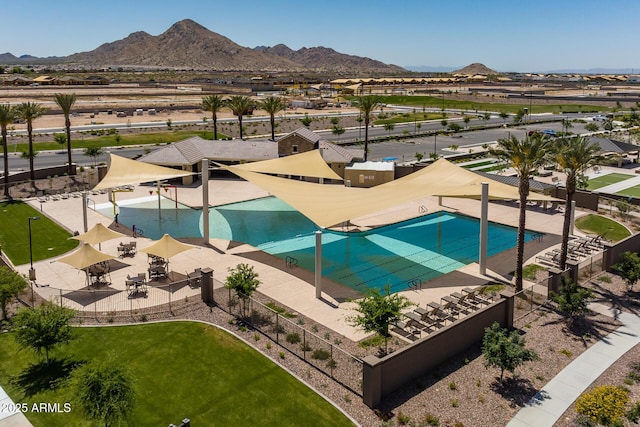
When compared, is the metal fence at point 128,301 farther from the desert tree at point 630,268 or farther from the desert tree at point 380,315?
the desert tree at point 630,268

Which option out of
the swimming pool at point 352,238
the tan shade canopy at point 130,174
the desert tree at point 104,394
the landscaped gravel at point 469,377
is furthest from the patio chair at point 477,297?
the tan shade canopy at point 130,174

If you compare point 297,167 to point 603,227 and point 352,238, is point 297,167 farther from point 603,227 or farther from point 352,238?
point 603,227

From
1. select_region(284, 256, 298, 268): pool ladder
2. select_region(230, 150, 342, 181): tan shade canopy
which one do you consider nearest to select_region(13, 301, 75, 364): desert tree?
select_region(284, 256, 298, 268): pool ladder

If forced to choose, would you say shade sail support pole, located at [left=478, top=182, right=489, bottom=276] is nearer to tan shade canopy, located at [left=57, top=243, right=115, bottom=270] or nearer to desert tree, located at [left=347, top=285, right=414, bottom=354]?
desert tree, located at [left=347, top=285, right=414, bottom=354]

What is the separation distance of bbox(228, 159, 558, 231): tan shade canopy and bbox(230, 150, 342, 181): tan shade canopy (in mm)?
3955

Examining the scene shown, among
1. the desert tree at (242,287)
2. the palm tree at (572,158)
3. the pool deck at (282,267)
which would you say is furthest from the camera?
the palm tree at (572,158)

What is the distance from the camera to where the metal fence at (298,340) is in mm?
20141

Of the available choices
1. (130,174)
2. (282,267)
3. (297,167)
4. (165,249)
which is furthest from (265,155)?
(165,249)

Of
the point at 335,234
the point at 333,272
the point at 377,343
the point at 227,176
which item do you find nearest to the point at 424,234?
the point at 335,234

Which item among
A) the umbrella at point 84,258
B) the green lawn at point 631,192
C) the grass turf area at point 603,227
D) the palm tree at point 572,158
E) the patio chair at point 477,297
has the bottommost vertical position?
the patio chair at point 477,297

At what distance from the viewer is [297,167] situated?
146ft

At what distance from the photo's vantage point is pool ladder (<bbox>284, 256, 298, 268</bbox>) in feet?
105

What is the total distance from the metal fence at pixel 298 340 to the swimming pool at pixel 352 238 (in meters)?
6.64

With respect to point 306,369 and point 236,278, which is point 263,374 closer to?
point 306,369
